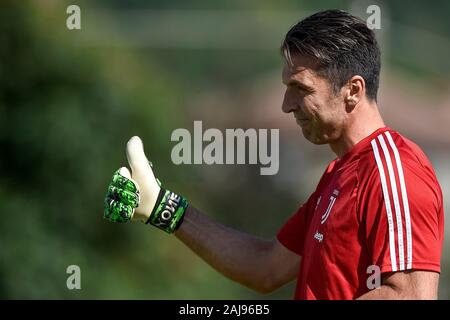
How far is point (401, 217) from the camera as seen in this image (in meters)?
3.35

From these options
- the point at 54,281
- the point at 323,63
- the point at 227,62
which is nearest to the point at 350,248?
the point at 323,63

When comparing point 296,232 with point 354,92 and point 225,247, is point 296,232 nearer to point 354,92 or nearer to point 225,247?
point 225,247

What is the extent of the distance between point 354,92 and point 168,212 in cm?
101

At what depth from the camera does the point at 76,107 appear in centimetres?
707

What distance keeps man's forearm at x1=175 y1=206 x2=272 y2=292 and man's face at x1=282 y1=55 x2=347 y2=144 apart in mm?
682

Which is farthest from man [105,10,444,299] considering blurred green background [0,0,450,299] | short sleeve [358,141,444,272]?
blurred green background [0,0,450,299]

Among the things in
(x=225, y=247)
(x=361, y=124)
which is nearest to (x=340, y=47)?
(x=361, y=124)

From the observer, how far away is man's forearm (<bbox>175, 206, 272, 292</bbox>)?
4.28m

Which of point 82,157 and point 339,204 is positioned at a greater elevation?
point 339,204

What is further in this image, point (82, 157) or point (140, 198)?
point (82, 157)

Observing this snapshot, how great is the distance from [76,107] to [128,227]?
896 millimetres

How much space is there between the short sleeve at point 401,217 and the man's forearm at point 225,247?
36.0 inches

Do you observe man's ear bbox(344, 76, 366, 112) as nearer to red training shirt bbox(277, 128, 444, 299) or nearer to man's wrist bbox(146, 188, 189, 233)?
red training shirt bbox(277, 128, 444, 299)

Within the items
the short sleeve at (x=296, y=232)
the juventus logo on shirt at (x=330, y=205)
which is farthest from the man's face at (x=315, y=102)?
the short sleeve at (x=296, y=232)
